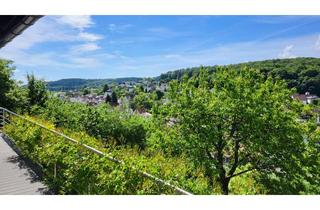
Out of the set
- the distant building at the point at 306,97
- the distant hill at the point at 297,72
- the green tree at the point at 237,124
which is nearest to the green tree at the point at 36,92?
the distant hill at the point at 297,72

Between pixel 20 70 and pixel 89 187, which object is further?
pixel 20 70

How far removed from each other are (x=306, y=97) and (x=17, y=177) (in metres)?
10.0

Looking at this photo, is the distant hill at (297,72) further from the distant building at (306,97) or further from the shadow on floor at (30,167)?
the shadow on floor at (30,167)

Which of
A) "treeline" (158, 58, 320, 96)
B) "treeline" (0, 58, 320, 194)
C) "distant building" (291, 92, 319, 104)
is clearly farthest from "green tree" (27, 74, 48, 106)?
"distant building" (291, 92, 319, 104)

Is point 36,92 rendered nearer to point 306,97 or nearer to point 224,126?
point 224,126

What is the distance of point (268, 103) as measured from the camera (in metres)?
10.3

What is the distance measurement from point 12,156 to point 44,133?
40.1 inches

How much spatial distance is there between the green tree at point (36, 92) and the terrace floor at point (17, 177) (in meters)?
5.50

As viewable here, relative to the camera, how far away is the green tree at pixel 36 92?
416 inches

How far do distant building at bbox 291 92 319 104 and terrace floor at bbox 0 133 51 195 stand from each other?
864cm

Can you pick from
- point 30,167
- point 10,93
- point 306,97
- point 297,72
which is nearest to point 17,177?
point 30,167

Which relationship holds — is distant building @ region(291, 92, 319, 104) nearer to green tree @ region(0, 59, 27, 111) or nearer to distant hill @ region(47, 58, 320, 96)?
distant hill @ region(47, 58, 320, 96)
